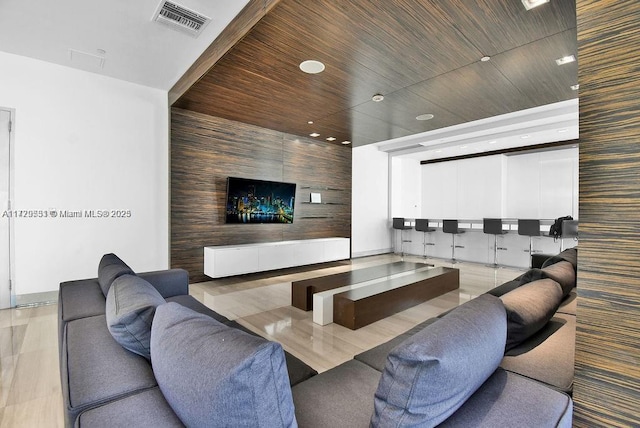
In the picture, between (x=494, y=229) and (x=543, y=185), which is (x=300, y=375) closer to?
(x=494, y=229)

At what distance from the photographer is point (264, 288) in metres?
4.61

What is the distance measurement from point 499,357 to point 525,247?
6234 mm

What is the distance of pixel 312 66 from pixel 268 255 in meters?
3.19

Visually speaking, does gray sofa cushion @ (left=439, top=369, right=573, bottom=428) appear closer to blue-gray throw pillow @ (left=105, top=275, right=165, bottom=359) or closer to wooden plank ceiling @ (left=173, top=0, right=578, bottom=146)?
blue-gray throw pillow @ (left=105, top=275, right=165, bottom=359)

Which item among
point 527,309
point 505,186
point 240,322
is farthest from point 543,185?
point 240,322

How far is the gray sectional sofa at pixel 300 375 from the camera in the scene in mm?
739

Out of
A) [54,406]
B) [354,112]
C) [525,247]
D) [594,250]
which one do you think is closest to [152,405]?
[594,250]

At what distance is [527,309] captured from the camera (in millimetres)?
1365

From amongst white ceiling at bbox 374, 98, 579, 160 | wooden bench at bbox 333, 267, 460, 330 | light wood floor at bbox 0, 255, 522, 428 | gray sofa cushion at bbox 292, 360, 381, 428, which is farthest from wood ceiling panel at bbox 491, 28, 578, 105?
gray sofa cushion at bbox 292, 360, 381, 428

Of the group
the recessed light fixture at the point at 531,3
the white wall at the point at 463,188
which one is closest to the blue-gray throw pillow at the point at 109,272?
the recessed light fixture at the point at 531,3

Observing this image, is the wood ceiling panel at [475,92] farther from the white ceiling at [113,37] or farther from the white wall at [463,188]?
the white wall at [463,188]

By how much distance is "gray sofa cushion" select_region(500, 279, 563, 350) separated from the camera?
4.29 feet

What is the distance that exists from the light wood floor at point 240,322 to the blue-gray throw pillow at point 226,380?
160 cm

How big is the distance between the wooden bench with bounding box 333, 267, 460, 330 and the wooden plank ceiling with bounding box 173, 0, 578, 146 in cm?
248
